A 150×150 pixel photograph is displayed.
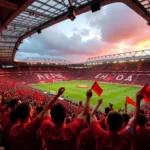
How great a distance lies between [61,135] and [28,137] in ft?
1.98

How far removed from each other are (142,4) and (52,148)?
902 cm

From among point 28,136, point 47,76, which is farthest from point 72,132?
point 47,76

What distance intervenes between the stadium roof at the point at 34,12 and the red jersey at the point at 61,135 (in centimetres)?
610

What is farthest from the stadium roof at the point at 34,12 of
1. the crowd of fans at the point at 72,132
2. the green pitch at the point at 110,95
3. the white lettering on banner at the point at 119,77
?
the white lettering on banner at the point at 119,77

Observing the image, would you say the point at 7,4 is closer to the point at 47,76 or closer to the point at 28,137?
the point at 28,137

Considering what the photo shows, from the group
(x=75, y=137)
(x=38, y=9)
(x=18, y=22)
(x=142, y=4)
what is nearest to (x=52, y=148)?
(x=75, y=137)

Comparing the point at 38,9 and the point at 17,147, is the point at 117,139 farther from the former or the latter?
the point at 38,9

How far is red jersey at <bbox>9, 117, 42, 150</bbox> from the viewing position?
2350 mm

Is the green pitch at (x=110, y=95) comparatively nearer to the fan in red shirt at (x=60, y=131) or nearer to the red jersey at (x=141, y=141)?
the red jersey at (x=141, y=141)

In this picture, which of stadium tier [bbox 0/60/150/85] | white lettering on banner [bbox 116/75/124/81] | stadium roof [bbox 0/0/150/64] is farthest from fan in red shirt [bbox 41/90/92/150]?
white lettering on banner [bbox 116/75/124/81]

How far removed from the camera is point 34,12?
45.8 ft

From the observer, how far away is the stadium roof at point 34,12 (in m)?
7.40

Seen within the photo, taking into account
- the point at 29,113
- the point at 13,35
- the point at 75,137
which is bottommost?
the point at 75,137

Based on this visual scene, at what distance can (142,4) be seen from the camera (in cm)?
821
